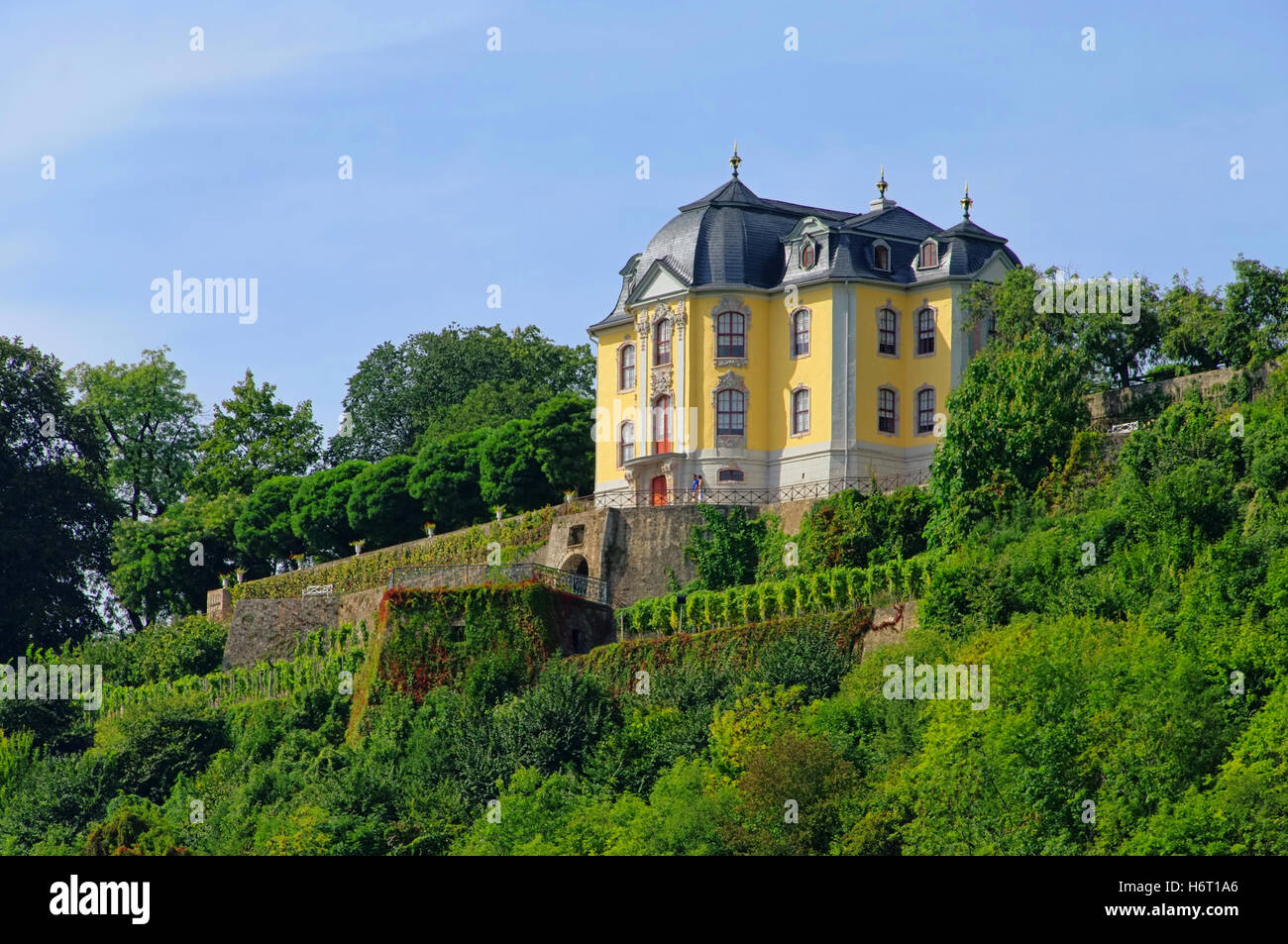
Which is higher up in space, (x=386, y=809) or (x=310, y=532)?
(x=310, y=532)

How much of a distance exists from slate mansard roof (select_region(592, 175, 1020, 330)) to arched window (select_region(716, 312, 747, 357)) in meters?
1.04

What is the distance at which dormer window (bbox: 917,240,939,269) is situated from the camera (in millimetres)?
73688

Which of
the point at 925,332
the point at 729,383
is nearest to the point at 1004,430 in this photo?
the point at 925,332

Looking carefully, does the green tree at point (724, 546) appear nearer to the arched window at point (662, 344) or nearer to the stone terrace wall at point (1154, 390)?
the arched window at point (662, 344)

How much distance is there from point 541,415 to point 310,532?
10.1 meters

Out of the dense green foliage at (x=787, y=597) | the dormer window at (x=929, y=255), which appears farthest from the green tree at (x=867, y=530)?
the dormer window at (x=929, y=255)

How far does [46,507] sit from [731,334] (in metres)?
29.3

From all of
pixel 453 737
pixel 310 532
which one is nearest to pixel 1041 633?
pixel 453 737

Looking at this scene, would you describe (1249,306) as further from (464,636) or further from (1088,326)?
→ (464,636)

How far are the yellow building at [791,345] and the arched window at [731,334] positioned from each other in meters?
0.04

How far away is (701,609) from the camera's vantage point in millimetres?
64062

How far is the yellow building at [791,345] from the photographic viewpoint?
2849 inches

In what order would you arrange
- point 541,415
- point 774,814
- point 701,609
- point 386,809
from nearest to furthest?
point 774,814 → point 386,809 → point 701,609 → point 541,415
